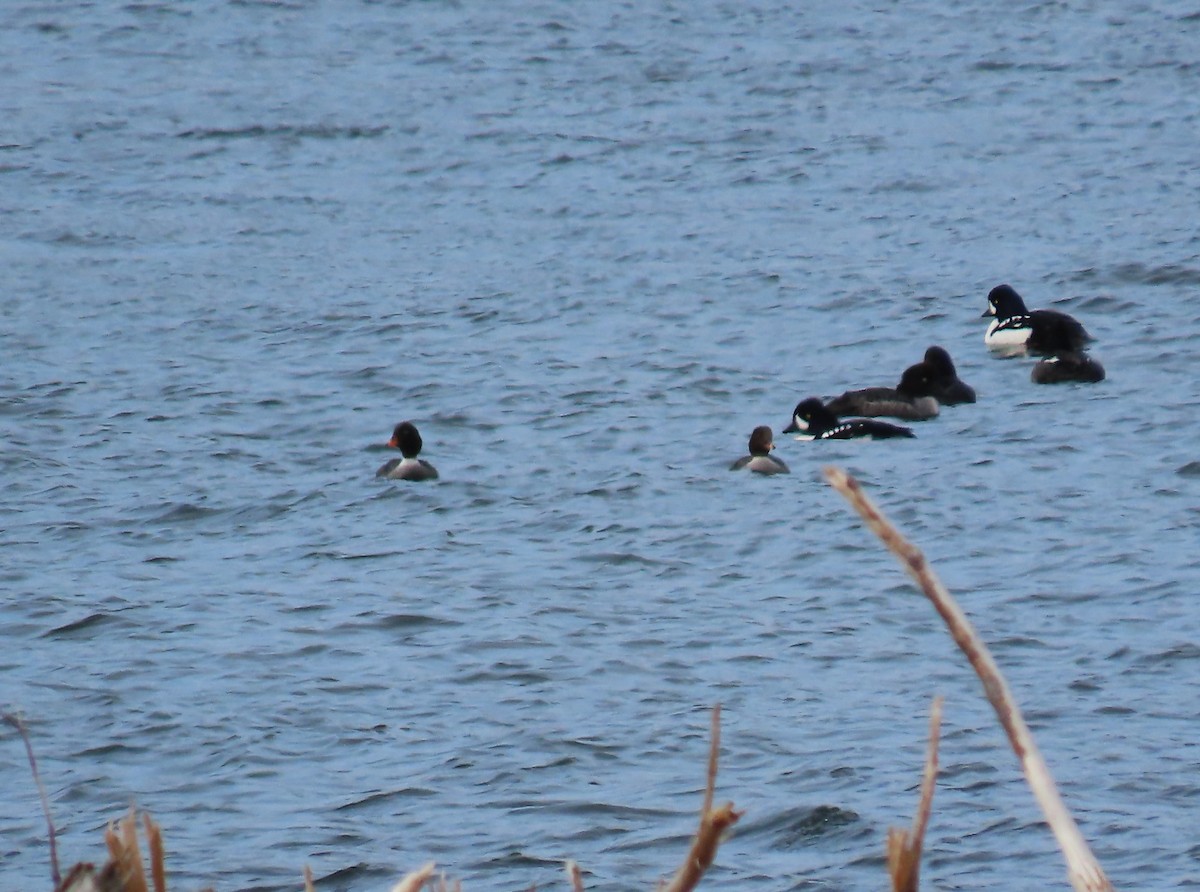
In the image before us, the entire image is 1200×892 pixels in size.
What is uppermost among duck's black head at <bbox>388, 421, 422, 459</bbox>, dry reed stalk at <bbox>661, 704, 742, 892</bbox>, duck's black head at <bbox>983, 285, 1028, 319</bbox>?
dry reed stalk at <bbox>661, 704, 742, 892</bbox>

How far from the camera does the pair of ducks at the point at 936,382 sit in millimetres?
16203

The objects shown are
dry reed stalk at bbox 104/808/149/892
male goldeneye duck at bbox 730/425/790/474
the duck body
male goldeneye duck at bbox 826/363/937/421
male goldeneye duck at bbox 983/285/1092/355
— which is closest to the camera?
dry reed stalk at bbox 104/808/149/892

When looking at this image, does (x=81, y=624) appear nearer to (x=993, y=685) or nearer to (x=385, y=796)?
(x=385, y=796)

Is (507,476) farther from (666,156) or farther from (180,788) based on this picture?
(666,156)

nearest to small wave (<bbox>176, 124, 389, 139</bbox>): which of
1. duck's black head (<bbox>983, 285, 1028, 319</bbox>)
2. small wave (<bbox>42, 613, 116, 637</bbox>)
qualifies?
duck's black head (<bbox>983, 285, 1028, 319</bbox>)

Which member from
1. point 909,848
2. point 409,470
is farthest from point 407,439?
point 909,848

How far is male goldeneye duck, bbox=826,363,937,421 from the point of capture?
16469 mm

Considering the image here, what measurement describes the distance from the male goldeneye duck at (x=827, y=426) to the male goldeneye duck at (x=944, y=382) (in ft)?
2.79

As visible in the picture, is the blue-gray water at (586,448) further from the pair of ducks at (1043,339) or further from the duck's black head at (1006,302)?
the duck's black head at (1006,302)

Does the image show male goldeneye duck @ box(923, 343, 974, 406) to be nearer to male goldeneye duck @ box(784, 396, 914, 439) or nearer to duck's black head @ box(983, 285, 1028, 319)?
male goldeneye duck @ box(784, 396, 914, 439)

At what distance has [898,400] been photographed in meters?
16.5

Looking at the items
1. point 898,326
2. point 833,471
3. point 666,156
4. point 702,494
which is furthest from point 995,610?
point 666,156

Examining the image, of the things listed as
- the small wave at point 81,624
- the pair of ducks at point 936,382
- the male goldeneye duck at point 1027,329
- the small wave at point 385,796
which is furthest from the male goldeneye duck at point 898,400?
the small wave at point 385,796

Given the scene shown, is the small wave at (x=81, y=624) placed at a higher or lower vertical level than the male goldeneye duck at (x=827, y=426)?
lower
